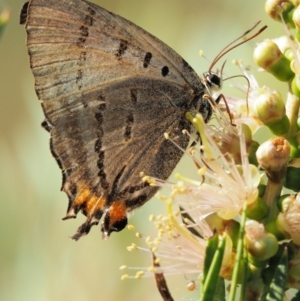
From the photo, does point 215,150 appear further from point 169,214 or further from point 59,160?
point 59,160

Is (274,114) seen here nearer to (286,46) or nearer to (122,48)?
(286,46)

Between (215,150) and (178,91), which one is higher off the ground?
(178,91)

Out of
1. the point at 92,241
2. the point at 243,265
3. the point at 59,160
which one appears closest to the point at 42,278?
the point at 92,241

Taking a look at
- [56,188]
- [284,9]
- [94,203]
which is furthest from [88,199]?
[56,188]

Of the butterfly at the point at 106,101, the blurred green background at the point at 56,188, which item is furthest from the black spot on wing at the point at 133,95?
the blurred green background at the point at 56,188

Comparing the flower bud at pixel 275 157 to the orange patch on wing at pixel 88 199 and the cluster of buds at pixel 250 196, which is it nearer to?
the cluster of buds at pixel 250 196
